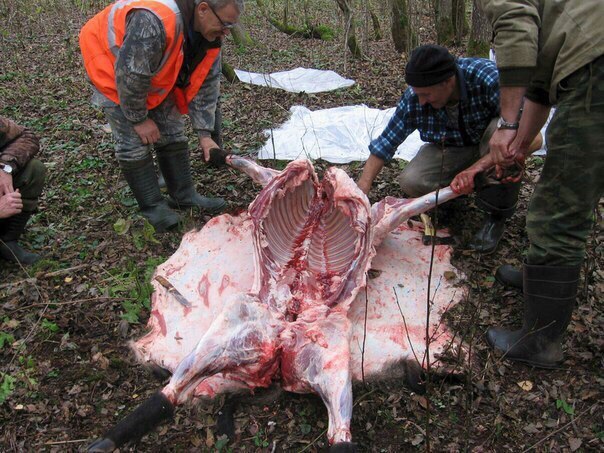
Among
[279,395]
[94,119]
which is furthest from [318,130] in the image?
[279,395]

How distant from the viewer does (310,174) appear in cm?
307

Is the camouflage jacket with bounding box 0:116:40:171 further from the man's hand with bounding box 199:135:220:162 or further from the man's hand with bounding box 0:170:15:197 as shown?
the man's hand with bounding box 199:135:220:162

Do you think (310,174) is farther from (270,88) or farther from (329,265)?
(270,88)

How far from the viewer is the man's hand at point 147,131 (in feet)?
11.5

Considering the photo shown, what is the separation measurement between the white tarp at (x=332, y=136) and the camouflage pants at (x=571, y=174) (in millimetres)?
2291

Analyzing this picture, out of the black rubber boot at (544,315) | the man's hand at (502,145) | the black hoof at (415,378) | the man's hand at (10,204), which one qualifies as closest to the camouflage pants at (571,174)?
the black rubber boot at (544,315)

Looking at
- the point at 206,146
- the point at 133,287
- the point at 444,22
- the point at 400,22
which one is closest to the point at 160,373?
the point at 133,287

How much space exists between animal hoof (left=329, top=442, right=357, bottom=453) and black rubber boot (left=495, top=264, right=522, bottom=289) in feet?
5.27

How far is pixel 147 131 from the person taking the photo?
3543 millimetres

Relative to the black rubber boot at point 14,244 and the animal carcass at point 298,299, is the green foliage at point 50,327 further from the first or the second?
the black rubber boot at point 14,244

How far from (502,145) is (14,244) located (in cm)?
323

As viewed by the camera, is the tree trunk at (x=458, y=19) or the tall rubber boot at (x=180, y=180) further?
the tree trunk at (x=458, y=19)

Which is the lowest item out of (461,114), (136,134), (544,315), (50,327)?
(50,327)

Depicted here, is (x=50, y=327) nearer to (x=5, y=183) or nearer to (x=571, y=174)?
(x=5, y=183)
